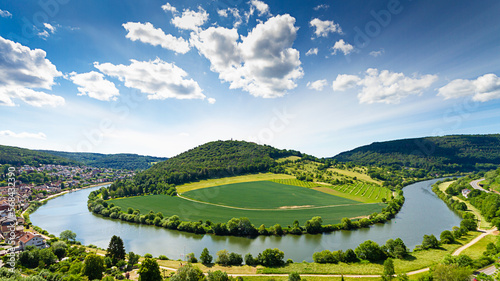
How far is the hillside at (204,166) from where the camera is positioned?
8428 centimetres

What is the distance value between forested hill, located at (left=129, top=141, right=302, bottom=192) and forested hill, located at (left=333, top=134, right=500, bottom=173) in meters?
79.6

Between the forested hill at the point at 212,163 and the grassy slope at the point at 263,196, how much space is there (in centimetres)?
1983

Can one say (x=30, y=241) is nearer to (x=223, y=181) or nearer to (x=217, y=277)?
(x=217, y=277)

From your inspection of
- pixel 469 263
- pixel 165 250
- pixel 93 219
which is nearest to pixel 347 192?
pixel 469 263

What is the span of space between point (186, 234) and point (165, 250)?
6.91 metres

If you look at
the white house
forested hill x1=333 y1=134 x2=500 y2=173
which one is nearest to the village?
the white house

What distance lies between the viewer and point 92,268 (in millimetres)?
24344

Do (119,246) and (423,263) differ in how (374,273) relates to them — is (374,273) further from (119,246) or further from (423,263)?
(119,246)

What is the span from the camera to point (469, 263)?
24.4 m

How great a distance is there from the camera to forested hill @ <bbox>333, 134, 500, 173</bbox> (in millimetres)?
138250

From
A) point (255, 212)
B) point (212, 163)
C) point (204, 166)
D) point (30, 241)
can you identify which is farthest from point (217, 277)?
point (212, 163)

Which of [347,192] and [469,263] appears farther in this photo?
[347,192]

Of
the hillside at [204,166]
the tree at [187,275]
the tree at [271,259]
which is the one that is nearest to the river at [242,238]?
the tree at [271,259]

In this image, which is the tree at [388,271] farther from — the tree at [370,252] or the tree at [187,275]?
the tree at [187,275]
